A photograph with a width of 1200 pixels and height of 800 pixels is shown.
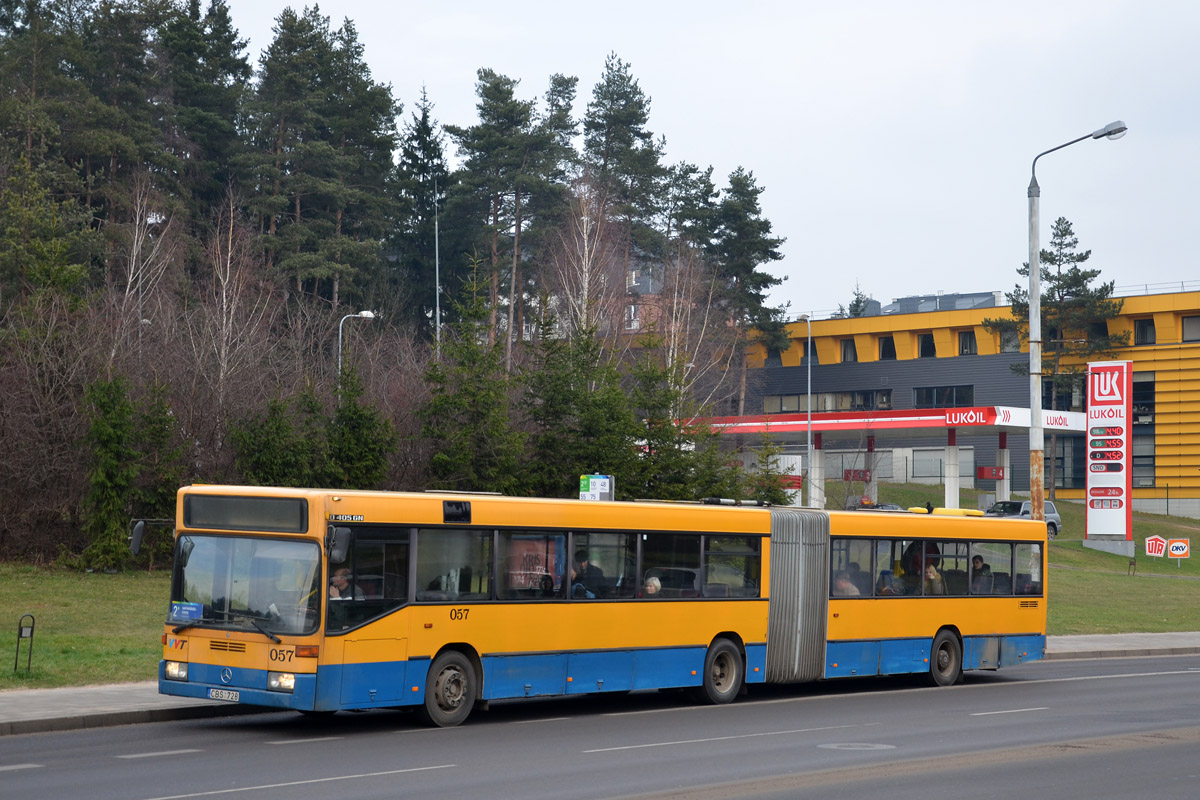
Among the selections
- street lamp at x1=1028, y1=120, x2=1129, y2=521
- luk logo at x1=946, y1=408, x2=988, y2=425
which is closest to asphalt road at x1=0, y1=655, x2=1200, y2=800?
street lamp at x1=1028, y1=120, x2=1129, y2=521

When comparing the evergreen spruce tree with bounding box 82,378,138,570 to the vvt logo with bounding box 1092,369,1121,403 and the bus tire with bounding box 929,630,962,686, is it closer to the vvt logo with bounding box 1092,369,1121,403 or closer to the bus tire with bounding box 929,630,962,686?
the bus tire with bounding box 929,630,962,686

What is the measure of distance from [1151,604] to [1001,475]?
959 inches

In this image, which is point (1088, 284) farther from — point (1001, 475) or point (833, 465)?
point (1001, 475)

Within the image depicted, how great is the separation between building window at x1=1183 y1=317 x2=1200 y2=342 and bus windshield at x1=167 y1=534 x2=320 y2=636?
81.1 metres

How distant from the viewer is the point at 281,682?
45.7ft

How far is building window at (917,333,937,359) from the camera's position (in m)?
94.9

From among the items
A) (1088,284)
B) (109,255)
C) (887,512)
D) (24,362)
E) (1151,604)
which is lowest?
(1151,604)

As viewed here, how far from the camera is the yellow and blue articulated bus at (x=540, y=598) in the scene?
14.3m

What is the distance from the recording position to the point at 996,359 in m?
91.2

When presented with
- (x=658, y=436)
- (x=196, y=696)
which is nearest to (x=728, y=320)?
(x=658, y=436)

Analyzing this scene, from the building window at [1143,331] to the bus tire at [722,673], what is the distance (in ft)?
252

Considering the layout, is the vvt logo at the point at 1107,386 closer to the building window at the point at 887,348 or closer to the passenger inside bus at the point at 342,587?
the building window at the point at 887,348

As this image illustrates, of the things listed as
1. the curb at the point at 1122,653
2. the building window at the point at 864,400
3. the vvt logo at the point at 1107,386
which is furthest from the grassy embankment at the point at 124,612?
the building window at the point at 864,400

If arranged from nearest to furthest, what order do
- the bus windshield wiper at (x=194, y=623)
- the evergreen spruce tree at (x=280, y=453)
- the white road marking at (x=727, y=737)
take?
the white road marking at (x=727, y=737) < the bus windshield wiper at (x=194, y=623) < the evergreen spruce tree at (x=280, y=453)
